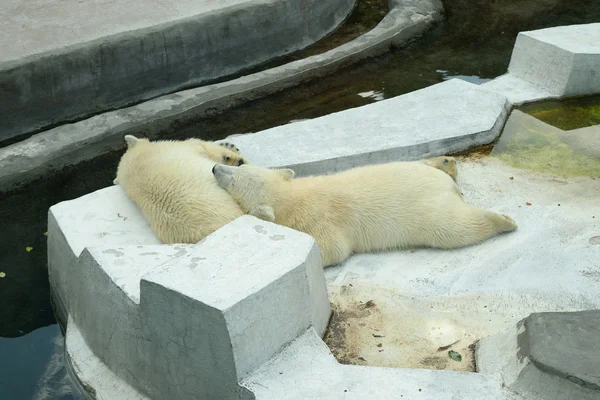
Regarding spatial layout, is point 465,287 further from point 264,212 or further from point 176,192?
point 176,192

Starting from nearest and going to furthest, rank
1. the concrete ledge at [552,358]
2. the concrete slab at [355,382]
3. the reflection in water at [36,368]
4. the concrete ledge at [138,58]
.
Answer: the concrete ledge at [552,358], the concrete slab at [355,382], the reflection in water at [36,368], the concrete ledge at [138,58]

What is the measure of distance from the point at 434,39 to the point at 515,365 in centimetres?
610

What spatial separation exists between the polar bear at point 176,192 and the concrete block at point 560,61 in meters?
3.13

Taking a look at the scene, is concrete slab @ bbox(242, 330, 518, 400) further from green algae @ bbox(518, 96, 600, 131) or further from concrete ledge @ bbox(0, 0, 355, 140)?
concrete ledge @ bbox(0, 0, 355, 140)

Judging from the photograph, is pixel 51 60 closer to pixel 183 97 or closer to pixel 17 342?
pixel 183 97

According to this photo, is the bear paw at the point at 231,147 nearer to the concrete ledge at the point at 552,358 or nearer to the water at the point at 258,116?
the water at the point at 258,116

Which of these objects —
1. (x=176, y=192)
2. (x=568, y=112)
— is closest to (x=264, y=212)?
(x=176, y=192)

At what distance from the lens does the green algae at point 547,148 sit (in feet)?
17.3

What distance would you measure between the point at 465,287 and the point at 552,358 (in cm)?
112

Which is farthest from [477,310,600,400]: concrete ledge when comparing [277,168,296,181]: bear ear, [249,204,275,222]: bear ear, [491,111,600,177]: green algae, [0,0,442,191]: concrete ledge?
[0,0,442,191]: concrete ledge

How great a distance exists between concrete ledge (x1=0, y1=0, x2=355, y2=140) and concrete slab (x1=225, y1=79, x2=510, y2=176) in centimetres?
207

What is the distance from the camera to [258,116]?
23.1 feet

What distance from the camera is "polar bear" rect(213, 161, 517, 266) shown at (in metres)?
4.28

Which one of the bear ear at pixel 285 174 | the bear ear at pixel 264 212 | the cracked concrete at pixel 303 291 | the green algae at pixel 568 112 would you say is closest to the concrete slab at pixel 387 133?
the cracked concrete at pixel 303 291
